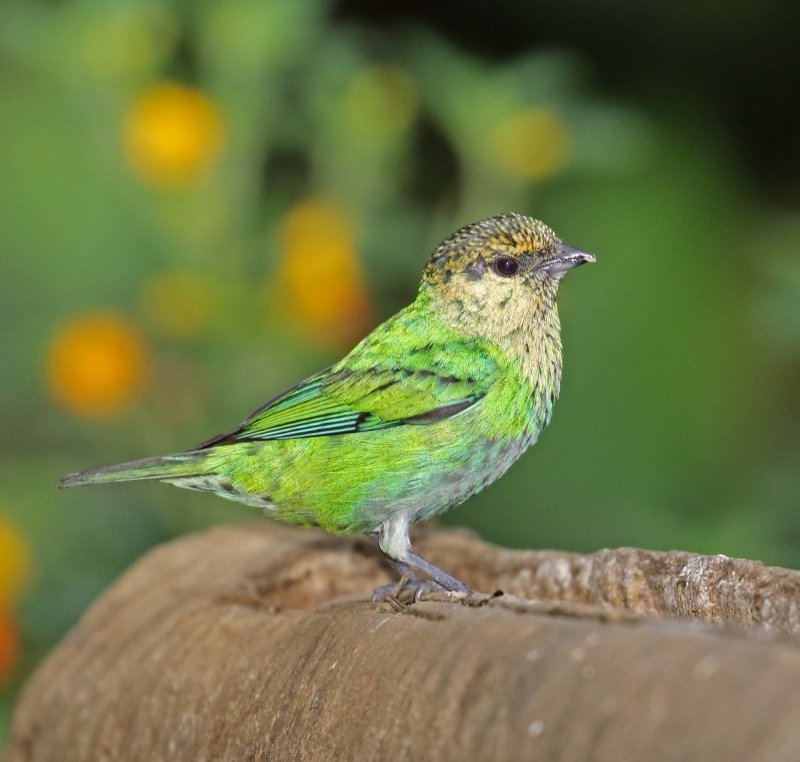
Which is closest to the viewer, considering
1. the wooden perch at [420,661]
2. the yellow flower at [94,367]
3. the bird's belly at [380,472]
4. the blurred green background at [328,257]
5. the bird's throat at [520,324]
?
the wooden perch at [420,661]

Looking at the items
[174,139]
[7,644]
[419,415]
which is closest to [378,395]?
[419,415]

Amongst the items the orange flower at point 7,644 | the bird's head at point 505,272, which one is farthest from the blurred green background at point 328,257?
the bird's head at point 505,272

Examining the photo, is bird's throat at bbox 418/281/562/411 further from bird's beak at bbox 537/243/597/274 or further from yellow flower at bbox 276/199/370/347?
yellow flower at bbox 276/199/370/347

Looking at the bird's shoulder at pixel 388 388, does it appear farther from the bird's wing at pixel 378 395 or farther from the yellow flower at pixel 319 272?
the yellow flower at pixel 319 272

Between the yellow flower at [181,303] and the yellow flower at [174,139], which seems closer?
the yellow flower at [174,139]

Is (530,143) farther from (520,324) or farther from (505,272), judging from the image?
(520,324)

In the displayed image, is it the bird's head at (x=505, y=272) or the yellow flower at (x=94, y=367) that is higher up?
the bird's head at (x=505, y=272)

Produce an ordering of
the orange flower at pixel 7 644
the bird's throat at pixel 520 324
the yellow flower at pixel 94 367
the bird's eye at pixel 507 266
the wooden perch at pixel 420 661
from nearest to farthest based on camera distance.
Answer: the wooden perch at pixel 420 661
the bird's throat at pixel 520 324
the bird's eye at pixel 507 266
the orange flower at pixel 7 644
the yellow flower at pixel 94 367

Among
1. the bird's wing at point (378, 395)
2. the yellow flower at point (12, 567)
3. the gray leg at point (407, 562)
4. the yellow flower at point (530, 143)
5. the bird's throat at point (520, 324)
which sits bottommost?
the yellow flower at point (12, 567)
